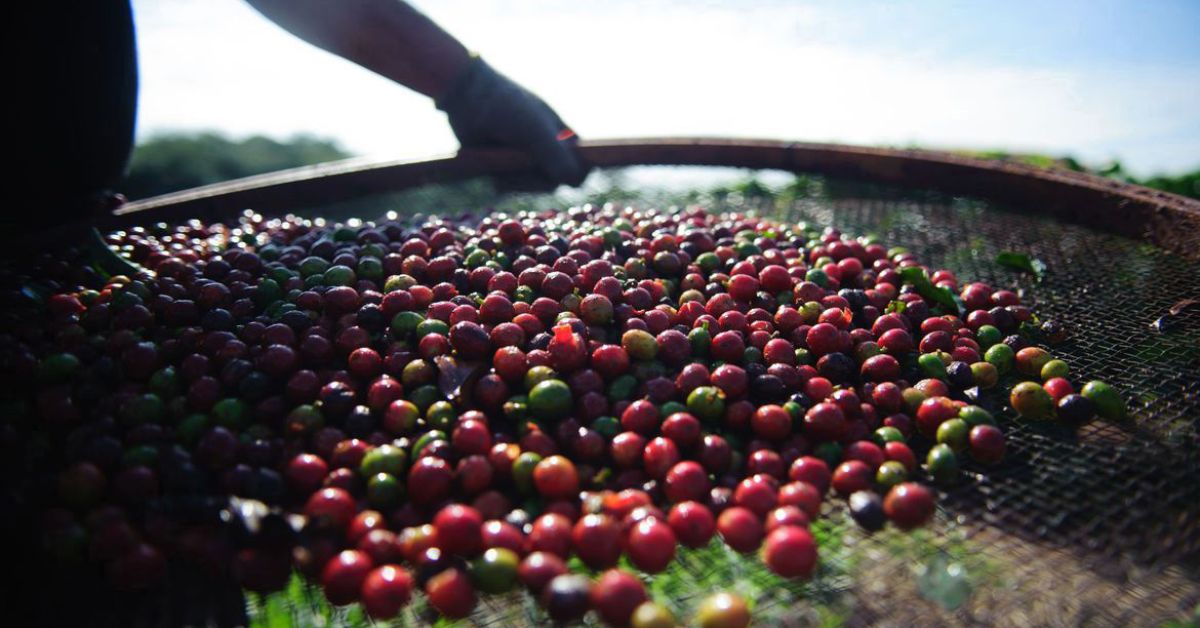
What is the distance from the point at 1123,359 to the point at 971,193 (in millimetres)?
1599

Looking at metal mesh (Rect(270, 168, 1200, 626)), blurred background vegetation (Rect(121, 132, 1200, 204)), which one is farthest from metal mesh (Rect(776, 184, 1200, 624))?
blurred background vegetation (Rect(121, 132, 1200, 204))

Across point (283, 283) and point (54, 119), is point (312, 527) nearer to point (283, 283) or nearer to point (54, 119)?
point (283, 283)

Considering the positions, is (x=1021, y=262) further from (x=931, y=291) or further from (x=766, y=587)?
(x=766, y=587)

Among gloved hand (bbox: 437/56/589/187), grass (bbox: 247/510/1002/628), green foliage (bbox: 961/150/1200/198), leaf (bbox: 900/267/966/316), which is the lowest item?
grass (bbox: 247/510/1002/628)

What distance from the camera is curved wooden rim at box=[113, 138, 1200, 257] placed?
338 cm

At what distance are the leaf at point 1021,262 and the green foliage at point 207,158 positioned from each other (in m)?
8.07

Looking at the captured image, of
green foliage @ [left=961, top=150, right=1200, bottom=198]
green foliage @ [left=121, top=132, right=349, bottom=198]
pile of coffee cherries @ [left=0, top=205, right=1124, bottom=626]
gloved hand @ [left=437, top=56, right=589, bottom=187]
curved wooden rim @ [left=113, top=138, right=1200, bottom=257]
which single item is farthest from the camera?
green foliage @ [left=121, top=132, right=349, bottom=198]

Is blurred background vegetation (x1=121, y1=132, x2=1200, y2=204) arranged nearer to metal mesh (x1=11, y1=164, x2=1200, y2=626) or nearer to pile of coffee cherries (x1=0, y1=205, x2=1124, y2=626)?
metal mesh (x1=11, y1=164, x2=1200, y2=626)

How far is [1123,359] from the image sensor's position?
2.70 metres

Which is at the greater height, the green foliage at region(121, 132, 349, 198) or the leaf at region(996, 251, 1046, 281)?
the leaf at region(996, 251, 1046, 281)

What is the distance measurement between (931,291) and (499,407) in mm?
1978

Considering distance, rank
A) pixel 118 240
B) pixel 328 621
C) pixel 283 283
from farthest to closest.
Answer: pixel 118 240 < pixel 283 283 < pixel 328 621

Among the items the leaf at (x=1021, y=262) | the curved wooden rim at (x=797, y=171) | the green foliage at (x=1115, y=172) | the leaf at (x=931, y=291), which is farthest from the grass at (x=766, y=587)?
the green foliage at (x=1115, y=172)

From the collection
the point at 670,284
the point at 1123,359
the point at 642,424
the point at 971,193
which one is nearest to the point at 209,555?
the point at 642,424
